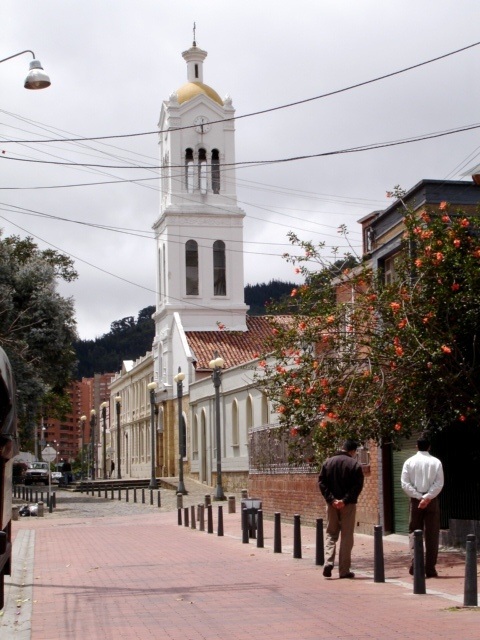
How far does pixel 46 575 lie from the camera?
1697cm

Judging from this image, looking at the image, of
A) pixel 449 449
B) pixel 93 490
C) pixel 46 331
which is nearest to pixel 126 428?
pixel 93 490

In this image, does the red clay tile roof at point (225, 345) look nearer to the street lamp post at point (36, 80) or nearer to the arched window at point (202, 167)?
the arched window at point (202, 167)

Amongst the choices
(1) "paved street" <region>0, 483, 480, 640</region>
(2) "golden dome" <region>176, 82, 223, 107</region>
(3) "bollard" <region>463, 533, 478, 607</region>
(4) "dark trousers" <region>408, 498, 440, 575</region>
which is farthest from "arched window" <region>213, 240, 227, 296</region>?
(3) "bollard" <region>463, 533, 478, 607</region>

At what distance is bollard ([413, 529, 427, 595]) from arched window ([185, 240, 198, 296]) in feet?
175

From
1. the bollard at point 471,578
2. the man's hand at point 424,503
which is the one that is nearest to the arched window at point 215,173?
the man's hand at point 424,503

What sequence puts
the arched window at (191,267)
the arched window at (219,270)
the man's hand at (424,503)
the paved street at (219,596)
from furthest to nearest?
Answer: the arched window at (219,270), the arched window at (191,267), the man's hand at (424,503), the paved street at (219,596)

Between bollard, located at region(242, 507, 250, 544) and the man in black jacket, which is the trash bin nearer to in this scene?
bollard, located at region(242, 507, 250, 544)

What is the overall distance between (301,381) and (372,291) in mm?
1768

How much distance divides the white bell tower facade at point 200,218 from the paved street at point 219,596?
4271cm

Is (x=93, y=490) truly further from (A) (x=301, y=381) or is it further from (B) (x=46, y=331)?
(A) (x=301, y=381)

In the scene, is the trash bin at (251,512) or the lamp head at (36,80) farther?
the trash bin at (251,512)

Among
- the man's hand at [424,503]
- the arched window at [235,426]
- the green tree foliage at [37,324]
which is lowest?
the man's hand at [424,503]

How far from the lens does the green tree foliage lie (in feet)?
144

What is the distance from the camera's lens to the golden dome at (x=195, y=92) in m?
65.1
